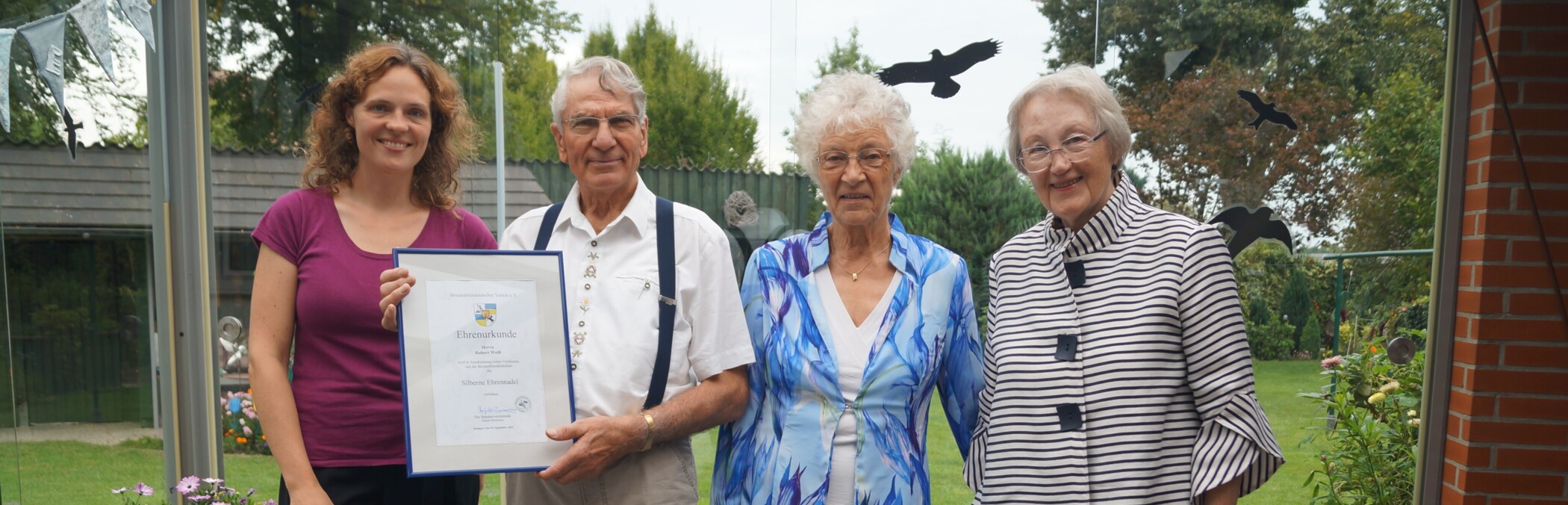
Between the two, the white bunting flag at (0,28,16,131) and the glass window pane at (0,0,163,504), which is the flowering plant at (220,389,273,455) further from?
the white bunting flag at (0,28,16,131)

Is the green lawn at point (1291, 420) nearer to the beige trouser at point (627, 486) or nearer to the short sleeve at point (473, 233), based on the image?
the beige trouser at point (627, 486)

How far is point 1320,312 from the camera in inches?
150

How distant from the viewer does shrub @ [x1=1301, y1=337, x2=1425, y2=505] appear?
358 cm

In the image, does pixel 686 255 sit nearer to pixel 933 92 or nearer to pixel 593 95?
pixel 593 95

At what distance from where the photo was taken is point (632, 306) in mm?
2354

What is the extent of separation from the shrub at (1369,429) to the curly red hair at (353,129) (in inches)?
125

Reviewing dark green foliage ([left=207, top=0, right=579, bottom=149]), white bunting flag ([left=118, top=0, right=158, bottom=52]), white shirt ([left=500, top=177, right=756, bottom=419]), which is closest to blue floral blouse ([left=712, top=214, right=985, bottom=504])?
white shirt ([left=500, top=177, right=756, bottom=419])

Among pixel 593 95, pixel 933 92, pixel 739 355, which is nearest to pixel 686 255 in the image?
pixel 739 355

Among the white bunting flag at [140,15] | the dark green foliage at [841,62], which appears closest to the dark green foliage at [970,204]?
the dark green foliage at [841,62]

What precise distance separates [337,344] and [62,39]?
7.82 ft

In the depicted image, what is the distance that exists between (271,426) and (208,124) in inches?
108

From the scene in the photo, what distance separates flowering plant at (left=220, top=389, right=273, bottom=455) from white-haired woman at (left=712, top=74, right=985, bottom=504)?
2.76 m

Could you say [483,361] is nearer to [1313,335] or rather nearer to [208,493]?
[208,493]

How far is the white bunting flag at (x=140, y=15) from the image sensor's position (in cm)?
399
